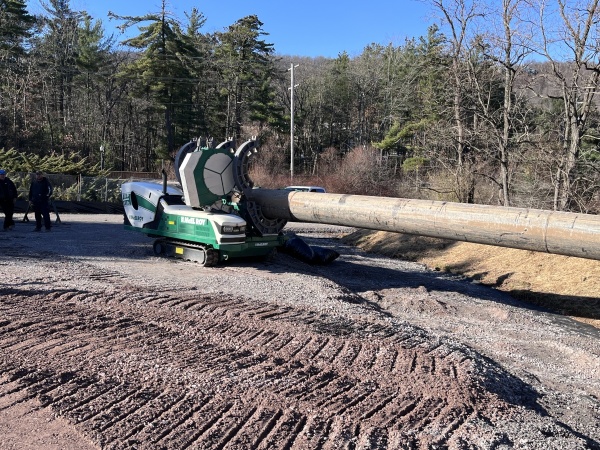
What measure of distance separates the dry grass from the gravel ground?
1403 mm

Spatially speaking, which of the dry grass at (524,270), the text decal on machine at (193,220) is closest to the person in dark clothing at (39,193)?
the text decal on machine at (193,220)

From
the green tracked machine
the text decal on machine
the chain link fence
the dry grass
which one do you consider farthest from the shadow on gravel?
the chain link fence

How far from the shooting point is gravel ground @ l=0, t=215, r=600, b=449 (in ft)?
12.4

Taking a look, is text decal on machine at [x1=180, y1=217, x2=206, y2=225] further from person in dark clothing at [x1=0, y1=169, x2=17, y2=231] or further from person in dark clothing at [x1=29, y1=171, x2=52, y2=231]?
person in dark clothing at [x1=0, y1=169, x2=17, y2=231]

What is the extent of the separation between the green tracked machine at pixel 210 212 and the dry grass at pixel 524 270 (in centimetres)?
564

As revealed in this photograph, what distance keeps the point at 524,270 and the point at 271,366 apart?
9596 mm

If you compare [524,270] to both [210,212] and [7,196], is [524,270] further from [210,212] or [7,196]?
[7,196]

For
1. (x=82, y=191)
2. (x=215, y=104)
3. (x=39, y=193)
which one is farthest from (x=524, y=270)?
(x=215, y=104)

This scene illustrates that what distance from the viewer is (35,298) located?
271 inches

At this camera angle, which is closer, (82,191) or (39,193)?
(39,193)

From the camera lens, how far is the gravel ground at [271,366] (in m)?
3.77

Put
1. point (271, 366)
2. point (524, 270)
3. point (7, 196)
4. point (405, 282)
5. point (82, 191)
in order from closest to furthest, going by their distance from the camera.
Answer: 1. point (271, 366)
2. point (405, 282)
3. point (524, 270)
4. point (7, 196)
5. point (82, 191)

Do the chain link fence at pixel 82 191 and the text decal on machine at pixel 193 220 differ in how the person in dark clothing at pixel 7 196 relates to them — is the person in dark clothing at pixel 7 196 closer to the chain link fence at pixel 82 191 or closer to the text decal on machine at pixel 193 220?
the text decal on machine at pixel 193 220

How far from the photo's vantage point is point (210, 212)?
9.95 meters
